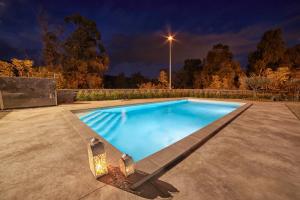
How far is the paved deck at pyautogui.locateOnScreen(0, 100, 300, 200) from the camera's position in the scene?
1.39m

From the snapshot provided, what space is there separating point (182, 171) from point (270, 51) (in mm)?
24186

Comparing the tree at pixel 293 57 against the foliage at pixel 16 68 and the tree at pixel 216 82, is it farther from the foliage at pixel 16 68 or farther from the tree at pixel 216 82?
the foliage at pixel 16 68

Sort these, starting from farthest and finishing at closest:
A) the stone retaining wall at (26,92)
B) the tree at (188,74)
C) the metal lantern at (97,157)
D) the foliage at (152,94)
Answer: the tree at (188,74) → the foliage at (152,94) → the stone retaining wall at (26,92) → the metal lantern at (97,157)

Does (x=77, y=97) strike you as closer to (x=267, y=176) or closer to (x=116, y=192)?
(x=116, y=192)

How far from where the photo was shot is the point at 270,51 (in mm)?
18125

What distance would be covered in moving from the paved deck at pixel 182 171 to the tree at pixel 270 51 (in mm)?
21412

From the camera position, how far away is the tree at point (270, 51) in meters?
17.7

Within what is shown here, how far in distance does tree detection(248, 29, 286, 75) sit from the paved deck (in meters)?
21.4

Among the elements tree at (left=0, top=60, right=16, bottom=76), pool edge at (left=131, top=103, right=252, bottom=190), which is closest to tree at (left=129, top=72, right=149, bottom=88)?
tree at (left=0, top=60, right=16, bottom=76)

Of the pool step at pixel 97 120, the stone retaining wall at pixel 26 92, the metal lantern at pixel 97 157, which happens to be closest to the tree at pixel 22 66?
the stone retaining wall at pixel 26 92

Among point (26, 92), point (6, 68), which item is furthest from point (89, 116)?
point (6, 68)

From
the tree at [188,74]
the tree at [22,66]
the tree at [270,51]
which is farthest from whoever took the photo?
the tree at [188,74]

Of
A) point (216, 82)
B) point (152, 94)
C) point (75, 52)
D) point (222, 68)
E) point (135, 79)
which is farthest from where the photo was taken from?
point (135, 79)

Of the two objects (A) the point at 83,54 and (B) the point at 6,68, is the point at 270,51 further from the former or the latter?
(B) the point at 6,68
